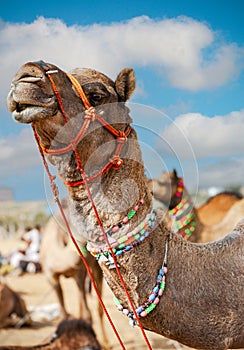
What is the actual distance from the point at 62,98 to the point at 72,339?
283 cm

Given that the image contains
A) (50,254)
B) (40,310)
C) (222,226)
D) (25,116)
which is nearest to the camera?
(25,116)

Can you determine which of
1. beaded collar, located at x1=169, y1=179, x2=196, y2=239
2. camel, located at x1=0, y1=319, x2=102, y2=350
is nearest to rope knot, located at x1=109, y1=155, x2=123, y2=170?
beaded collar, located at x1=169, y1=179, x2=196, y2=239

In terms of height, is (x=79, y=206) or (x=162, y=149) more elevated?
(x=162, y=149)

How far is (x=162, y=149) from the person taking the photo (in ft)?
7.20

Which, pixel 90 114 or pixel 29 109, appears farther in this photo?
pixel 90 114

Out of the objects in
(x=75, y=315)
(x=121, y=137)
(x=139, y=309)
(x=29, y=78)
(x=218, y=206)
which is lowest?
(x=75, y=315)

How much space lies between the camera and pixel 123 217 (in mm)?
2035

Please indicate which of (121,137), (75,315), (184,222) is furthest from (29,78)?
(75,315)

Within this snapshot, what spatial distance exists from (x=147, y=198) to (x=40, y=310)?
650cm

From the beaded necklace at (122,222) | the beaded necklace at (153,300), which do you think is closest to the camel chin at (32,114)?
the beaded necklace at (122,222)

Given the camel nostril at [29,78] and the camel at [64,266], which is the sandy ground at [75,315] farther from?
the camel nostril at [29,78]

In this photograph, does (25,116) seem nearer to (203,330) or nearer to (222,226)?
(203,330)

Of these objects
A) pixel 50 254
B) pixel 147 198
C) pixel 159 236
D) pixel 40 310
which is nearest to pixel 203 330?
pixel 159 236

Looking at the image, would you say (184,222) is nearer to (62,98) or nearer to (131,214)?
(131,214)
